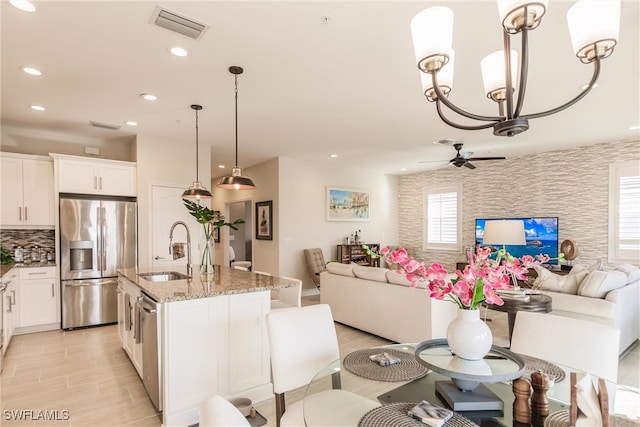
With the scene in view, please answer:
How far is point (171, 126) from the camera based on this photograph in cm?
464

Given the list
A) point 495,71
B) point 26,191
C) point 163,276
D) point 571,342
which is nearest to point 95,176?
point 26,191

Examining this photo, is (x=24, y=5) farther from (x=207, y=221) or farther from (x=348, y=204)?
(x=348, y=204)

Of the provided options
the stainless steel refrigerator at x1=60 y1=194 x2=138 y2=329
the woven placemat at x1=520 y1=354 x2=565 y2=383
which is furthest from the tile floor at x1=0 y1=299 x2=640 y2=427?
the woven placemat at x1=520 y1=354 x2=565 y2=383

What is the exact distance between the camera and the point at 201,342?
2.46 metres

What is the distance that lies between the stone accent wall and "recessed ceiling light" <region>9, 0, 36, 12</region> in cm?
724

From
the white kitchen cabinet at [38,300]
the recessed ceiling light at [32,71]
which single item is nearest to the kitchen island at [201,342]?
the recessed ceiling light at [32,71]

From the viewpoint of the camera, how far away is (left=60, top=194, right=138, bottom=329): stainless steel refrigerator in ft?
14.9

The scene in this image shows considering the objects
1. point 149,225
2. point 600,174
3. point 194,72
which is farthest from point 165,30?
point 600,174

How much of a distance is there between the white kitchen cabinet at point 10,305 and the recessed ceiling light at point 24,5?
8.38 ft

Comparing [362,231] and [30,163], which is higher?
[30,163]

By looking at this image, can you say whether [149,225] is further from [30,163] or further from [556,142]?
[556,142]

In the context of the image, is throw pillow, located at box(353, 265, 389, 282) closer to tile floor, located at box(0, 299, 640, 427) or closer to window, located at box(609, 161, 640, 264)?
tile floor, located at box(0, 299, 640, 427)

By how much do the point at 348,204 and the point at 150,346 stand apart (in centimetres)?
574

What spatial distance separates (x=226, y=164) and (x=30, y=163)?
11.5 ft
